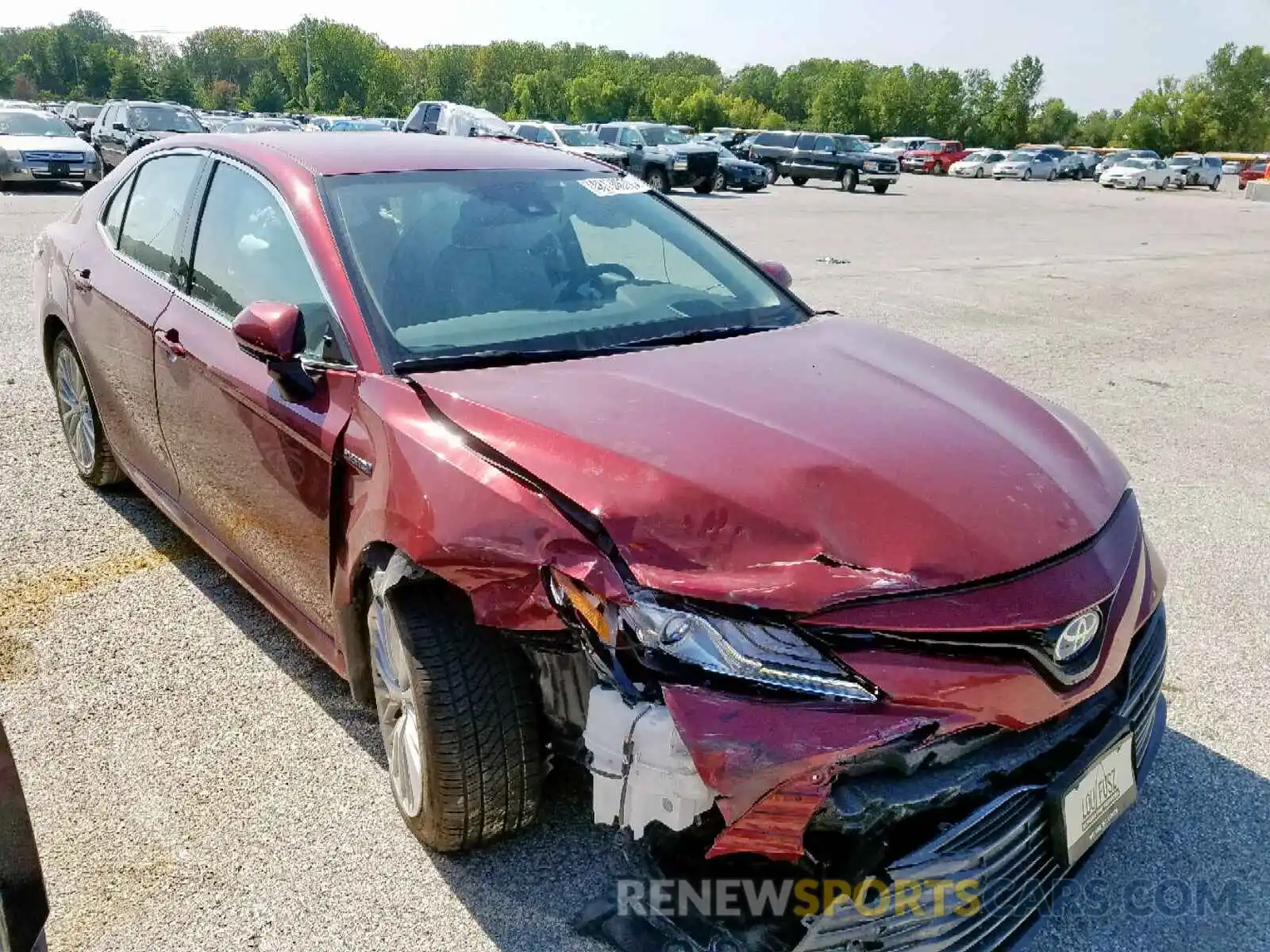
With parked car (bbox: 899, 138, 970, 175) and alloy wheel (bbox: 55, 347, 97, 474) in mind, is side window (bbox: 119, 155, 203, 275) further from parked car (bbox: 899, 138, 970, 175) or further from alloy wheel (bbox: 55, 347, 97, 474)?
parked car (bbox: 899, 138, 970, 175)

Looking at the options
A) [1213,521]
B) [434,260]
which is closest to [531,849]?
[434,260]

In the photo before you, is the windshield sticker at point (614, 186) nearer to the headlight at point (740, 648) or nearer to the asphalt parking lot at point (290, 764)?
the asphalt parking lot at point (290, 764)

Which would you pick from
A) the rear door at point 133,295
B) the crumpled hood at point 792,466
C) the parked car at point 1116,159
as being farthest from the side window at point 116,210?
the parked car at point 1116,159

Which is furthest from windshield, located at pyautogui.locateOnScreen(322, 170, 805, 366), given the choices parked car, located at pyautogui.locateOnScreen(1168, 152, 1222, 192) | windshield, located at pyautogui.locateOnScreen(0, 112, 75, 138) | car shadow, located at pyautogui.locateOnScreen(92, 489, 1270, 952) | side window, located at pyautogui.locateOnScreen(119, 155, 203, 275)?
parked car, located at pyautogui.locateOnScreen(1168, 152, 1222, 192)

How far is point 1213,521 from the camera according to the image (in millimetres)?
5133

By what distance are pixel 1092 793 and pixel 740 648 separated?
848 millimetres

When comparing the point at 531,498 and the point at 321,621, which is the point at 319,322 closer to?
the point at 321,621

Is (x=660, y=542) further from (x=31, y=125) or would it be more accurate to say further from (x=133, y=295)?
(x=31, y=125)

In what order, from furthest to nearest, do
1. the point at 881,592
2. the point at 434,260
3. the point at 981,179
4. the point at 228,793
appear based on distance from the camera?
the point at 981,179 → the point at 434,260 → the point at 228,793 → the point at 881,592

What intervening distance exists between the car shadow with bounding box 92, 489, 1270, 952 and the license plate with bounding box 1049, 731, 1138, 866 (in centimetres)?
11

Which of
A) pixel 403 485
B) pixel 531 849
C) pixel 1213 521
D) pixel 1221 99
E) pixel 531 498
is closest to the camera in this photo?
pixel 531 498

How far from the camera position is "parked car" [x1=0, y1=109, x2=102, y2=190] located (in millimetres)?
19281

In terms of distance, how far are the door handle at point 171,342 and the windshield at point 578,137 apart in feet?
82.7

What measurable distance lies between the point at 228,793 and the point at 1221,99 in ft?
315
